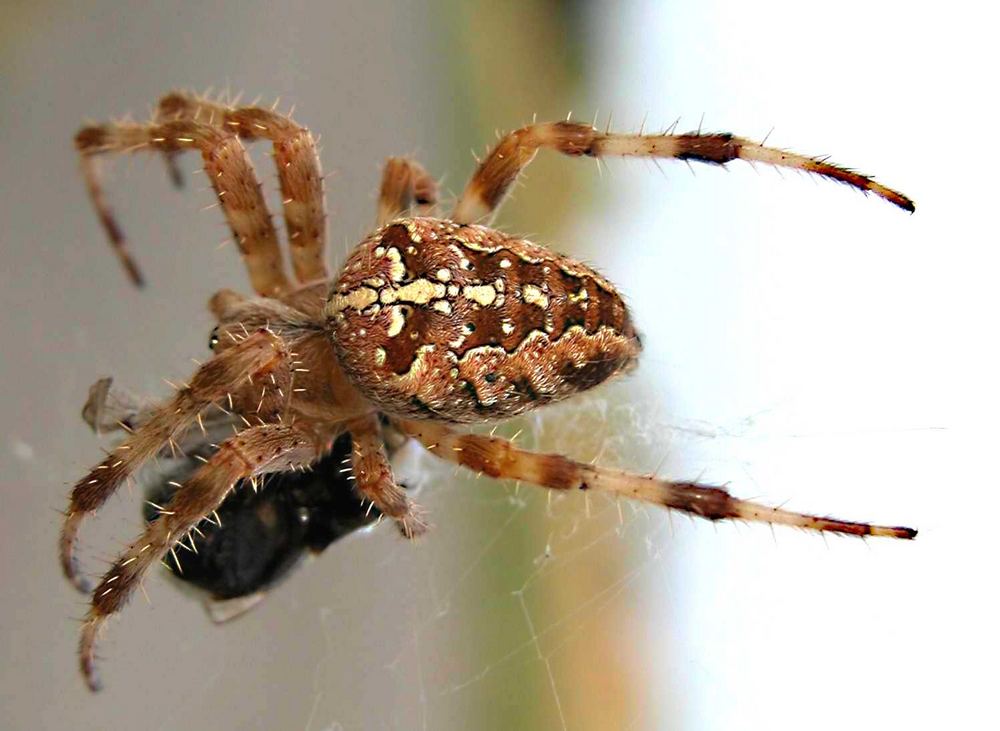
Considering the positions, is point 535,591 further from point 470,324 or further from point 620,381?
point 470,324

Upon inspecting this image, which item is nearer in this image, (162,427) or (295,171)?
(162,427)

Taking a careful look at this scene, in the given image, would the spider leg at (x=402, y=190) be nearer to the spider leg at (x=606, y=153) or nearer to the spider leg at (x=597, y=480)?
the spider leg at (x=606, y=153)

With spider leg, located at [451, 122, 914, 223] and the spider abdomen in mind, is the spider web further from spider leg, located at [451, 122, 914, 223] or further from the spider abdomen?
spider leg, located at [451, 122, 914, 223]

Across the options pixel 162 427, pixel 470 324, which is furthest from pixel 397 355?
pixel 162 427

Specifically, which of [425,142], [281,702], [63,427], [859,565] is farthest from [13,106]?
[859,565]

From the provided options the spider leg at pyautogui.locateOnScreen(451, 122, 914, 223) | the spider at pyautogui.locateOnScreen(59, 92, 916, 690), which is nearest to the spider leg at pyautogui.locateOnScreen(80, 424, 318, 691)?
the spider at pyautogui.locateOnScreen(59, 92, 916, 690)

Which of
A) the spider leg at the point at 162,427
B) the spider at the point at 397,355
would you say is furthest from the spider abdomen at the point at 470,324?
the spider leg at the point at 162,427

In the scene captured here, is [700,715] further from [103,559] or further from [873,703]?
[103,559]
